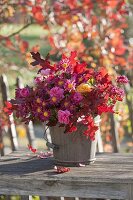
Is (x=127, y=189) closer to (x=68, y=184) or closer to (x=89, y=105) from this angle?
(x=68, y=184)

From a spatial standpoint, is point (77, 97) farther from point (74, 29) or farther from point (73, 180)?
point (74, 29)

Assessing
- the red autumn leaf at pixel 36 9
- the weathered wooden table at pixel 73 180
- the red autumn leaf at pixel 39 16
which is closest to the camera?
the weathered wooden table at pixel 73 180

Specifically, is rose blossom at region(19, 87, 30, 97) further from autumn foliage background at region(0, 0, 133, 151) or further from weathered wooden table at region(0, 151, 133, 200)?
autumn foliage background at region(0, 0, 133, 151)

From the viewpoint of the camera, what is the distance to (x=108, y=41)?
6.08 meters

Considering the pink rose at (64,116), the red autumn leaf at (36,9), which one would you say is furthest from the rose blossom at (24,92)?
the red autumn leaf at (36,9)

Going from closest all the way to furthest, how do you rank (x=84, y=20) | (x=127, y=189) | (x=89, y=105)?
1. (x=127, y=189)
2. (x=89, y=105)
3. (x=84, y=20)

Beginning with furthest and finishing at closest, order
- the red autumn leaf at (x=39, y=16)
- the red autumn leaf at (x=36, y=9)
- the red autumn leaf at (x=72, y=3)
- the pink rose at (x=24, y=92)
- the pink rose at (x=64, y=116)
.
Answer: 1. the red autumn leaf at (x=72, y=3)
2. the red autumn leaf at (x=39, y=16)
3. the red autumn leaf at (x=36, y=9)
4. the pink rose at (x=24, y=92)
5. the pink rose at (x=64, y=116)

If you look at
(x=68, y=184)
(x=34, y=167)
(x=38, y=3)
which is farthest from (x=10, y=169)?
(x=38, y=3)

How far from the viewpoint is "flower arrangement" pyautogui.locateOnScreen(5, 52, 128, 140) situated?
3.12 metres

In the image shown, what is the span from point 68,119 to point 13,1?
2.64m

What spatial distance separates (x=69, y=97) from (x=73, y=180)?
0.45 m

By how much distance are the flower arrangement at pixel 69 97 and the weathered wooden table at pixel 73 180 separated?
0.76 feet

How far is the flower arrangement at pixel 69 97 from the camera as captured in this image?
3121mm

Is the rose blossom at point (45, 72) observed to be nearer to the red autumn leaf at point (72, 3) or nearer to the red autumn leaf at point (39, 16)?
the red autumn leaf at point (39, 16)
